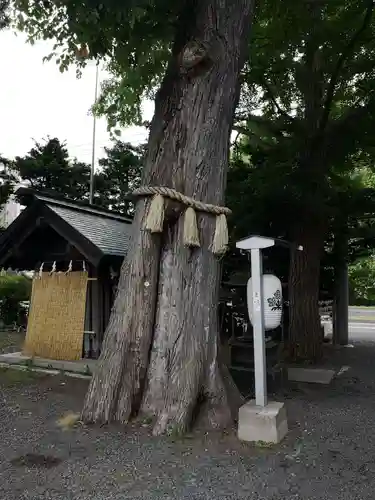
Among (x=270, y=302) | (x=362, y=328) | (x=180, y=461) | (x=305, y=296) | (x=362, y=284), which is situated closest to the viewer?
(x=180, y=461)

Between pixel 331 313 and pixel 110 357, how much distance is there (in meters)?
8.93

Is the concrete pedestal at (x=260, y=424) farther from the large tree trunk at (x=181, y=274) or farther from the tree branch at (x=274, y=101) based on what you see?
the tree branch at (x=274, y=101)

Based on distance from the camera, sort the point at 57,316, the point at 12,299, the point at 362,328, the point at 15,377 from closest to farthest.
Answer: the point at 15,377 < the point at 57,316 < the point at 12,299 < the point at 362,328

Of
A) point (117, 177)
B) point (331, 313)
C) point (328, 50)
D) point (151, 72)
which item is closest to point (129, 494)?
point (151, 72)

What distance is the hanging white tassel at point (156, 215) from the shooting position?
199 inches

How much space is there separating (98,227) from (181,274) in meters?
4.47

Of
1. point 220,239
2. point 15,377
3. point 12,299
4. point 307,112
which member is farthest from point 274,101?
point 12,299

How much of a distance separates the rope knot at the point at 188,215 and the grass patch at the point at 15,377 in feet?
12.6

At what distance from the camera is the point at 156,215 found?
5113 mm

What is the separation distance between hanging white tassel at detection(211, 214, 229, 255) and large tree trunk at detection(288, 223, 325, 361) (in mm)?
4749

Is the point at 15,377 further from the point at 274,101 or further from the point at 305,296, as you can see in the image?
the point at 274,101

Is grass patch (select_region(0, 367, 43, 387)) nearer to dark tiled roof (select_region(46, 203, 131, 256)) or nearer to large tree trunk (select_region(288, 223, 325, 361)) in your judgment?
dark tiled roof (select_region(46, 203, 131, 256))

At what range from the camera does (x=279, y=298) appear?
5.38m

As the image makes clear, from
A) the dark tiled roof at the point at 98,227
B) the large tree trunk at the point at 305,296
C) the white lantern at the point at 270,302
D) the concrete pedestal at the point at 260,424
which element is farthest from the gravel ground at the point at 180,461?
the large tree trunk at the point at 305,296
